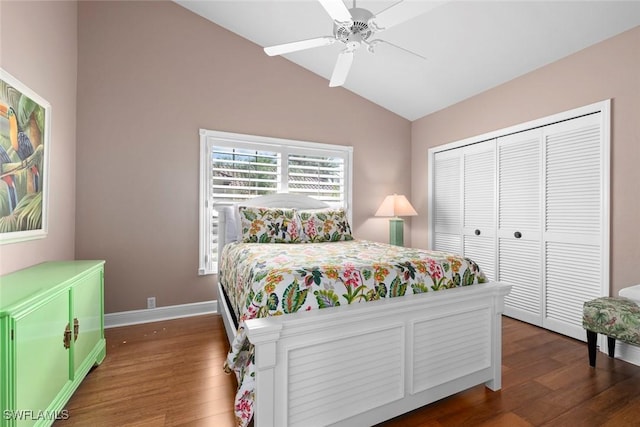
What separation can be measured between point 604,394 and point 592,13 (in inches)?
101

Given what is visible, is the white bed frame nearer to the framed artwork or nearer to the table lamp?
the framed artwork

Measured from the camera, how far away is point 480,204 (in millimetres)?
3502

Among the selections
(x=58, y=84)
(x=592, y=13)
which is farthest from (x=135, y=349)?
(x=592, y=13)

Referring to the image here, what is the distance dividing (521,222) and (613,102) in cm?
121

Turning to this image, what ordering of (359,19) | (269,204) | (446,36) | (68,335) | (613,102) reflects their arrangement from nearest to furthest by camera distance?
(68,335), (359,19), (613,102), (446,36), (269,204)

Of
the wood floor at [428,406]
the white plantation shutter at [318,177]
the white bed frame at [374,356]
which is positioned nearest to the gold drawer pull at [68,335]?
the wood floor at [428,406]

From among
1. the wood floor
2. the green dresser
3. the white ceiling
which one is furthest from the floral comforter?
the white ceiling

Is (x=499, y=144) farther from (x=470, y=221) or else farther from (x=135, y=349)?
(x=135, y=349)

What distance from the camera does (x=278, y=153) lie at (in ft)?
11.8

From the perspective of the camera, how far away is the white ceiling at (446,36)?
2287mm

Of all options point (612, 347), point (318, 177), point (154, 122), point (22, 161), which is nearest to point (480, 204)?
point (612, 347)

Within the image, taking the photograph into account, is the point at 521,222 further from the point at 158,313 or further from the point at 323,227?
the point at 158,313

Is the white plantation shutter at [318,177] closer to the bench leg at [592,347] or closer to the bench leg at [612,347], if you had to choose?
the bench leg at [592,347]

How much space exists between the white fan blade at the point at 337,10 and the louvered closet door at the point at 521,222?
2231mm
